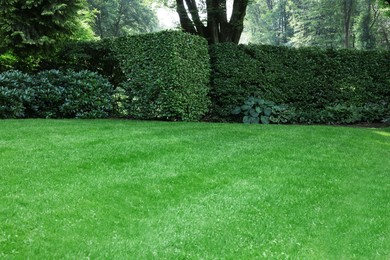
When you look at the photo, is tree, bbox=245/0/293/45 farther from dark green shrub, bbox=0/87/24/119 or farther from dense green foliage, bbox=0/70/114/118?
dark green shrub, bbox=0/87/24/119

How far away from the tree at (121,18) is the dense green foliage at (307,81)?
29.0m

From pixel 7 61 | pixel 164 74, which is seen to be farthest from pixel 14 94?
pixel 164 74

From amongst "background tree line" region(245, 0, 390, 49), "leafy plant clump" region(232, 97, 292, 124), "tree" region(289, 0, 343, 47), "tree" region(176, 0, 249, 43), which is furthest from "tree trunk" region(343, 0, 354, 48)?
"leafy plant clump" region(232, 97, 292, 124)

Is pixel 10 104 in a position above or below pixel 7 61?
below

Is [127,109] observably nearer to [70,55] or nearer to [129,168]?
[70,55]

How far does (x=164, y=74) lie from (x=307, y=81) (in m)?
5.83

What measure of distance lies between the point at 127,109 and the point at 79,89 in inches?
63.7

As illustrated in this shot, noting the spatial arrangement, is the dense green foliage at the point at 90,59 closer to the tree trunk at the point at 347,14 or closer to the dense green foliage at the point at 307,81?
the dense green foliage at the point at 307,81

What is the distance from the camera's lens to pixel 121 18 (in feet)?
142

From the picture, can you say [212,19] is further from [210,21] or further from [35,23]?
[35,23]

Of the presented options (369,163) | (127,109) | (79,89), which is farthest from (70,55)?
(369,163)

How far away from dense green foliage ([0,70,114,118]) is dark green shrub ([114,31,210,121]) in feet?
2.90

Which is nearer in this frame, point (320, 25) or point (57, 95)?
point (57, 95)

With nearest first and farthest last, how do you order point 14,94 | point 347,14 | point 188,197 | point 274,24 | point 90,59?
point 188,197 → point 14,94 → point 90,59 → point 347,14 → point 274,24
